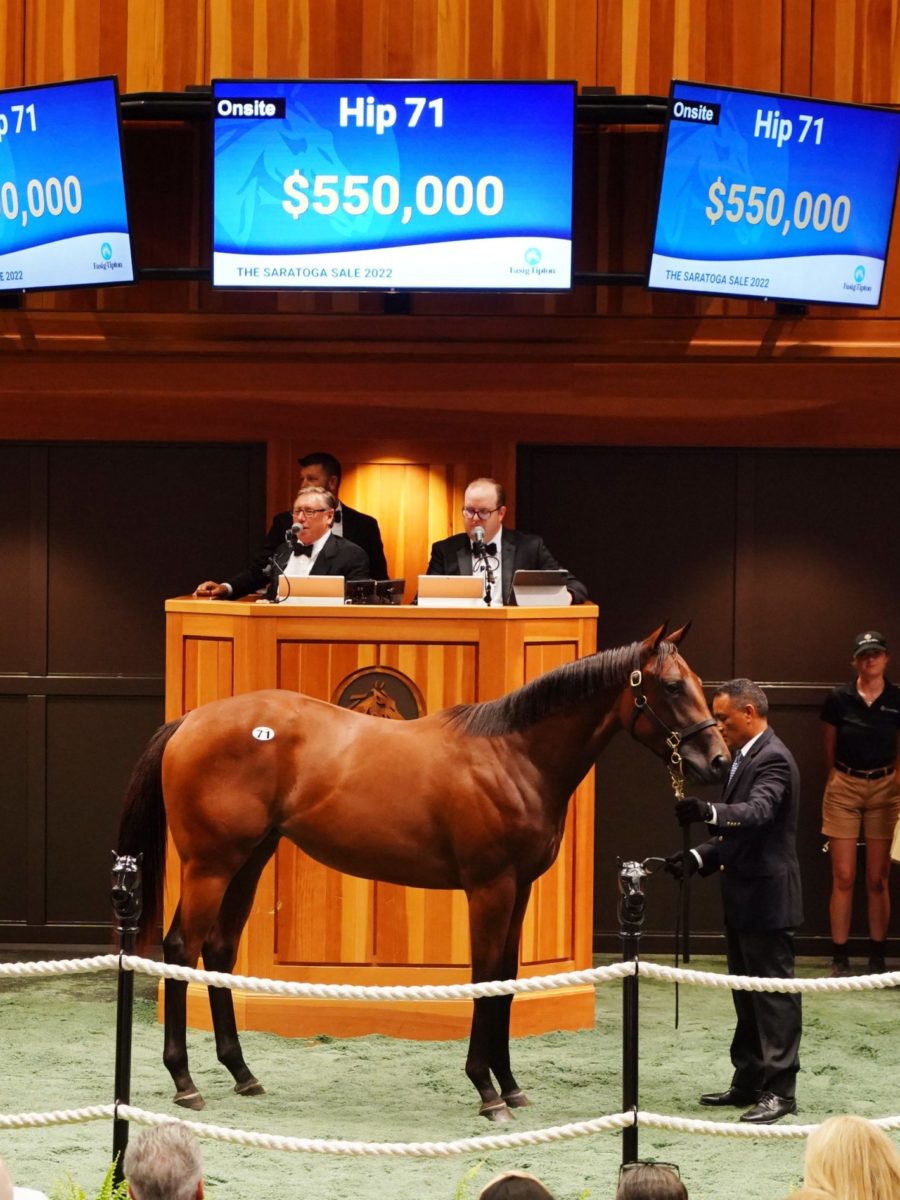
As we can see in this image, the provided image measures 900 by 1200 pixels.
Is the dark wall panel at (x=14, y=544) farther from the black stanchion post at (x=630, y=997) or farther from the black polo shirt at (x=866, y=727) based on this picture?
the black stanchion post at (x=630, y=997)

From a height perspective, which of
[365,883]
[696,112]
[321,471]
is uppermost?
[696,112]

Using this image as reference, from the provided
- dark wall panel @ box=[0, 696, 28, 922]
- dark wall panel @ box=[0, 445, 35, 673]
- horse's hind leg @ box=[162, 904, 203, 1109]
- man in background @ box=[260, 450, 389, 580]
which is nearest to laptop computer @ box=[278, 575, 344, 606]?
man in background @ box=[260, 450, 389, 580]

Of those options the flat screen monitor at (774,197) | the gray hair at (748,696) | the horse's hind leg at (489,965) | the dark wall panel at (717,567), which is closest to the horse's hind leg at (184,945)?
the horse's hind leg at (489,965)

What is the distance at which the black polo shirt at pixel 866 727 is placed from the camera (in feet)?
29.1

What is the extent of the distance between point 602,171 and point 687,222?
3.21 feet

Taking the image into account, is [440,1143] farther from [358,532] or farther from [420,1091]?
[358,532]

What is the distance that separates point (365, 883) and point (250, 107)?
373 cm

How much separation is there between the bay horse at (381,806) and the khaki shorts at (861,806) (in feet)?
9.55

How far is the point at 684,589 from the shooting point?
371 inches

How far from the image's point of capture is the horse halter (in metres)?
6.19

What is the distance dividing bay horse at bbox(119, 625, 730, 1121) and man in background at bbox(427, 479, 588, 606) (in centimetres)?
121

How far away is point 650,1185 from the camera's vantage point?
117 inches

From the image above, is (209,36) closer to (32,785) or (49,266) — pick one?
(49,266)

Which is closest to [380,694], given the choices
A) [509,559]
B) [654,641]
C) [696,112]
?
[509,559]
